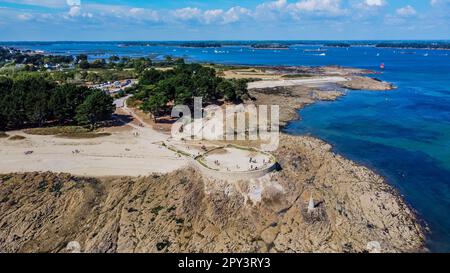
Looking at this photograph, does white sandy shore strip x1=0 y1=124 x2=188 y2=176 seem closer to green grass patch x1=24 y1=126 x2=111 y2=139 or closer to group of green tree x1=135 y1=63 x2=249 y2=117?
green grass patch x1=24 y1=126 x2=111 y2=139

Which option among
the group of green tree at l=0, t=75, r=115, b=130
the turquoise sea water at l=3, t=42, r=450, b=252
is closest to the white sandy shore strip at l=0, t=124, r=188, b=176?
the group of green tree at l=0, t=75, r=115, b=130

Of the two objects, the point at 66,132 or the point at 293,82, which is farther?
the point at 293,82

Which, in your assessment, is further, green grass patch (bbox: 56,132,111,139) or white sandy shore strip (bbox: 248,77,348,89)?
white sandy shore strip (bbox: 248,77,348,89)

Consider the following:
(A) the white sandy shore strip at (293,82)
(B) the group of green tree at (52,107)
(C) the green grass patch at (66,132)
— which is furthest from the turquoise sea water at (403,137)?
(B) the group of green tree at (52,107)

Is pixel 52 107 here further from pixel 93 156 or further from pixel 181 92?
pixel 181 92

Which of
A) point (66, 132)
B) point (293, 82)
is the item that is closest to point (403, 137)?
point (66, 132)

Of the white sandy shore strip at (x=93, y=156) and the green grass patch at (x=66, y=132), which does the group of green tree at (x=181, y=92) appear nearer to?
the green grass patch at (x=66, y=132)

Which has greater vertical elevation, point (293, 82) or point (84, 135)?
point (293, 82)
